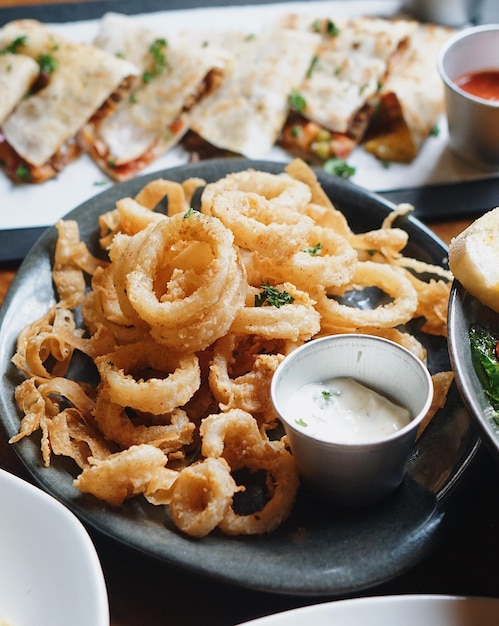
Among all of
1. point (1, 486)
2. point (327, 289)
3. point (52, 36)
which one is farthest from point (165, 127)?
point (1, 486)

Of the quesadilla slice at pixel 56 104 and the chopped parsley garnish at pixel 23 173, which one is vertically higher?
the quesadilla slice at pixel 56 104

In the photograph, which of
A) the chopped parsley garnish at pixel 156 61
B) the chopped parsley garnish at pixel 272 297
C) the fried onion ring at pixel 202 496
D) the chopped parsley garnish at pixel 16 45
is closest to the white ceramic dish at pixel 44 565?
the fried onion ring at pixel 202 496

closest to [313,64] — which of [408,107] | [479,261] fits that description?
[408,107]

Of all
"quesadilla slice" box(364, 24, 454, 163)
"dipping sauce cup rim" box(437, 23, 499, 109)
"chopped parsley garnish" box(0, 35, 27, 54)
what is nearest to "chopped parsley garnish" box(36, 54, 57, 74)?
"chopped parsley garnish" box(0, 35, 27, 54)

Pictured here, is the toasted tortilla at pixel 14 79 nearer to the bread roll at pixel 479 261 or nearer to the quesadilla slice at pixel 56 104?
the quesadilla slice at pixel 56 104

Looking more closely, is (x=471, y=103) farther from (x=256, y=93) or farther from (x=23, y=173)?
(x=23, y=173)

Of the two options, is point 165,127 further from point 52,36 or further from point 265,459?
point 265,459

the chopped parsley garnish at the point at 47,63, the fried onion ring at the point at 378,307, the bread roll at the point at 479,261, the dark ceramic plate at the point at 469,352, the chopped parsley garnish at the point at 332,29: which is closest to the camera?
the dark ceramic plate at the point at 469,352
